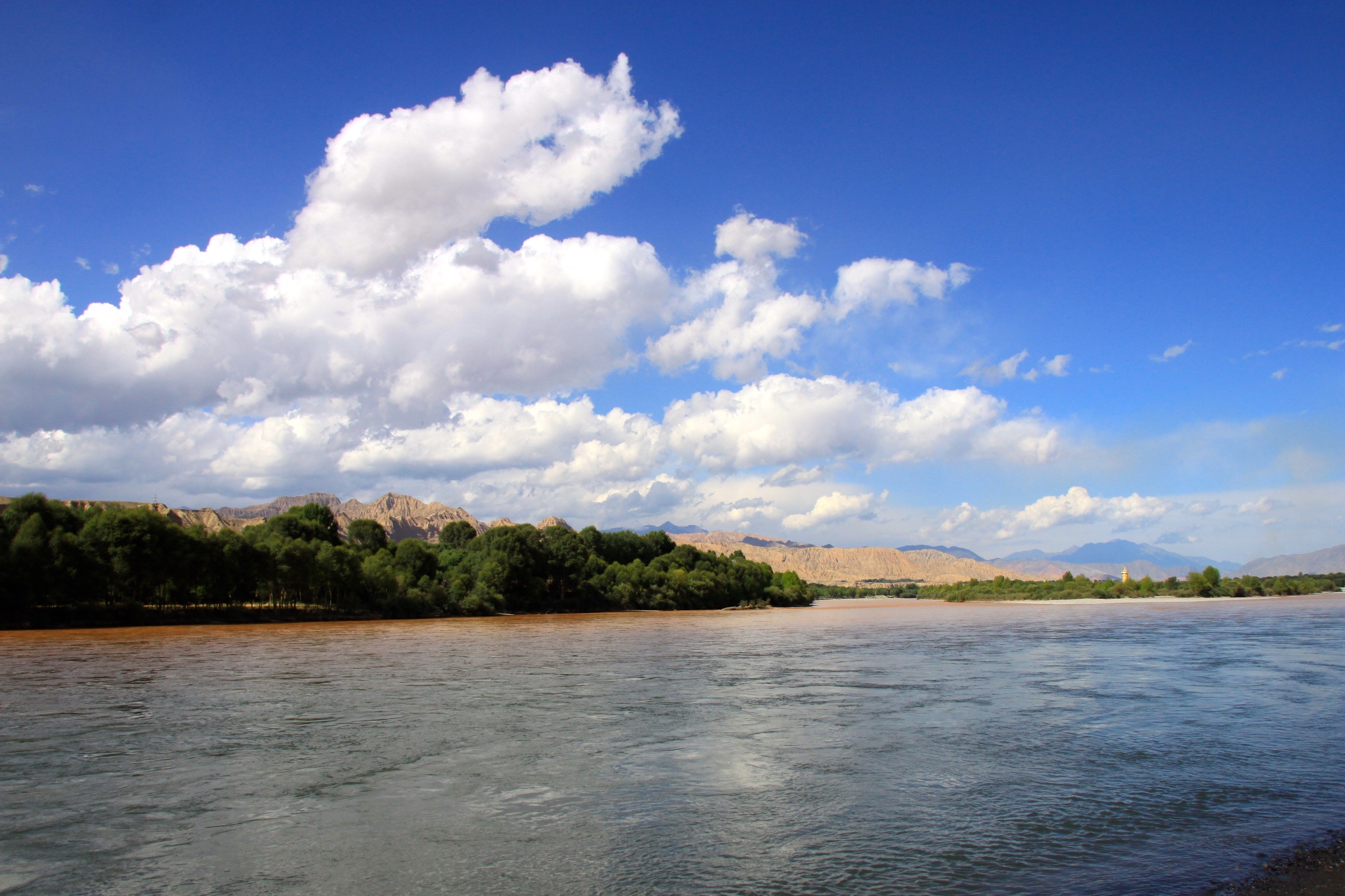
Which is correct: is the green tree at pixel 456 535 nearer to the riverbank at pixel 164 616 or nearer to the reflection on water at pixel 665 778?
the riverbank at pixel 164 616

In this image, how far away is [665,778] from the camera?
18.4 meters

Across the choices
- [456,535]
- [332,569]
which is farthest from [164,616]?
[456,535]

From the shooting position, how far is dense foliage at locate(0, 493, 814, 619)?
→ 83.4m

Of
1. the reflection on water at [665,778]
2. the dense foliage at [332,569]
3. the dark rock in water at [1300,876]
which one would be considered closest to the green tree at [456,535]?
the dense foliage at [332,569]

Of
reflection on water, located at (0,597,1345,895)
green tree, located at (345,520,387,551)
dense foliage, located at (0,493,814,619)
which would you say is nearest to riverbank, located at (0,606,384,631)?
dense foliage, located at (0,493,814,619)

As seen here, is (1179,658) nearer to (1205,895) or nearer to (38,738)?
(1205,895)

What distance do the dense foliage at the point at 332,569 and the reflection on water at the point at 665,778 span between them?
51.6 meters

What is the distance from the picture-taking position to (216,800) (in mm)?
16938

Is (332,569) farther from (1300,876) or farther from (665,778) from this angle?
(1300,876)

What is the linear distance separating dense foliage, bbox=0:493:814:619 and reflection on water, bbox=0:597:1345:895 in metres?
51.6

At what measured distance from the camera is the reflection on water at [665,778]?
12594 mm

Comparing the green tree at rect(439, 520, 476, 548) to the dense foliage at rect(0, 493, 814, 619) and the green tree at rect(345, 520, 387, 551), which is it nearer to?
the dense foliage at rect(0, 493, 814, 619)

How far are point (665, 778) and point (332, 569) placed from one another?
333 feet

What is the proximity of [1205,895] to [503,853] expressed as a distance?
10304mm
